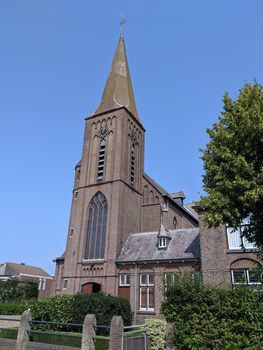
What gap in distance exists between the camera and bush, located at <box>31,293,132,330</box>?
61.0ft

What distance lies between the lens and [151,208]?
32.7 m

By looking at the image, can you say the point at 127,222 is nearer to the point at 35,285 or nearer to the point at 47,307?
the point at 47,307

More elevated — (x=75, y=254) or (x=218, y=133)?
(x=218, y=133)

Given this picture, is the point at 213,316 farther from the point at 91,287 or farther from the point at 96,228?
the point at 96,228

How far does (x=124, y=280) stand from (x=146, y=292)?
7.85 feet

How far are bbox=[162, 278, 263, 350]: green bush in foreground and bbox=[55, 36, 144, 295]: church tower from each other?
1599 centimetres

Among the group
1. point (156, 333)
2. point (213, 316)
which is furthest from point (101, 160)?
point (213, 316)

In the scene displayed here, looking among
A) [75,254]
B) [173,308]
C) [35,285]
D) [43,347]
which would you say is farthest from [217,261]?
[35,285]

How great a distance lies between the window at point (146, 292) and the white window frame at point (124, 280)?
1252 millimetres

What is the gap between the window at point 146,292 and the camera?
24203 millimetres

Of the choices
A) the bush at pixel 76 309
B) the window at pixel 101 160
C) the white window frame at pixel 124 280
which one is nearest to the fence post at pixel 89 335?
the bush at pixel 76 309

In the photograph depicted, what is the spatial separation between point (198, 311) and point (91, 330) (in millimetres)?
4292

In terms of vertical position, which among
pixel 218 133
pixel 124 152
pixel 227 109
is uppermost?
pixel 124 152

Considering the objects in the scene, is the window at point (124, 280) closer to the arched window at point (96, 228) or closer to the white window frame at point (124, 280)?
the white window frame at point (124, 280)
